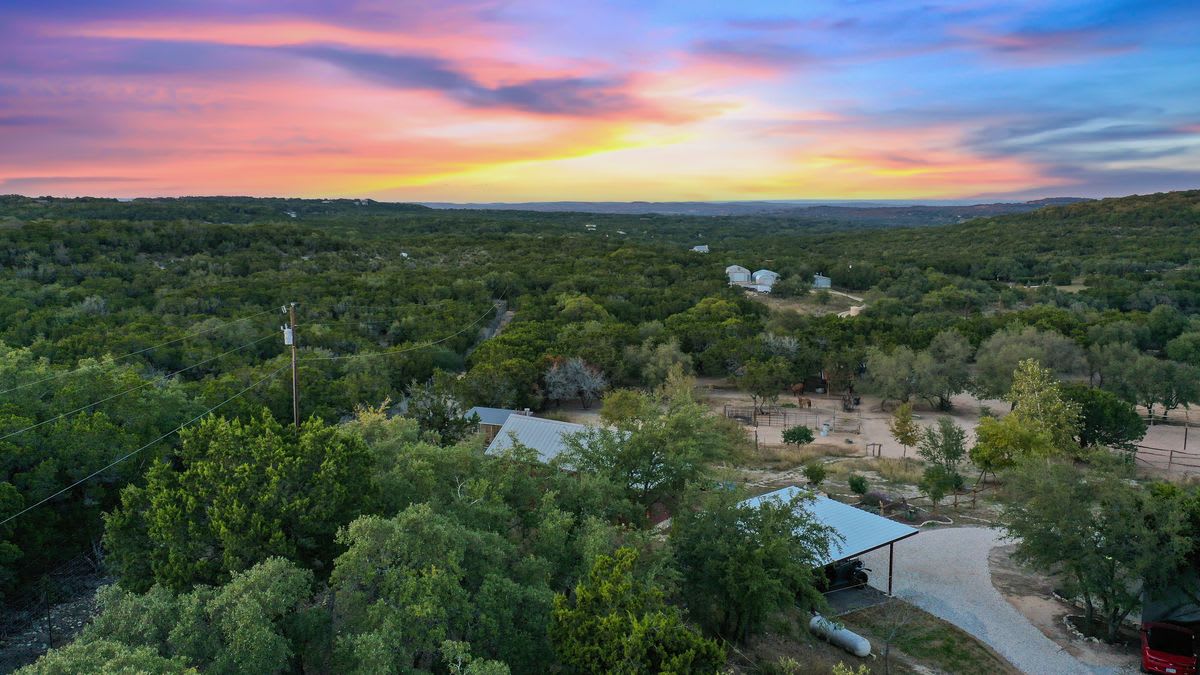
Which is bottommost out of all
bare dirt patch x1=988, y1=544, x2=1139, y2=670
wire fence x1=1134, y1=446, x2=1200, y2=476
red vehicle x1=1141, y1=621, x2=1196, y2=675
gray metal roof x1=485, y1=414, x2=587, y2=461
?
bare dirt patch x1=988, y1=544, x2=1139, y2=670

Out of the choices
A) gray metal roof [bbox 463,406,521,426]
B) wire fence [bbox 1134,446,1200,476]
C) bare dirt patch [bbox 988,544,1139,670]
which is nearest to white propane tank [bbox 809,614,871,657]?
→ bare dirt patch [bbox 988,544,1139,670]

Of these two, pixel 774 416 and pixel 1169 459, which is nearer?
pixel 1169 459

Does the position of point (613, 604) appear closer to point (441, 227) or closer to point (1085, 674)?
point (1085, 674)

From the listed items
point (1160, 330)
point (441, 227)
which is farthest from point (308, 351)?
point (441, 227)

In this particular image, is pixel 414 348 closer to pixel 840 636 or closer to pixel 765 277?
pixel 840 636

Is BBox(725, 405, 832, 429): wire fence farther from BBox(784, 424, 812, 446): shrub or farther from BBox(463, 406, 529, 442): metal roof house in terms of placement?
BBox(463, 406, 529, 442): metal roof house

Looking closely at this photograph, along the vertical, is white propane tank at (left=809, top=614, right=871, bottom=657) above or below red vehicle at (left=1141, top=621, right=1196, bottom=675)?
below

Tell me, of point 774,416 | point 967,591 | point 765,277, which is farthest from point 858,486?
point 765,277
